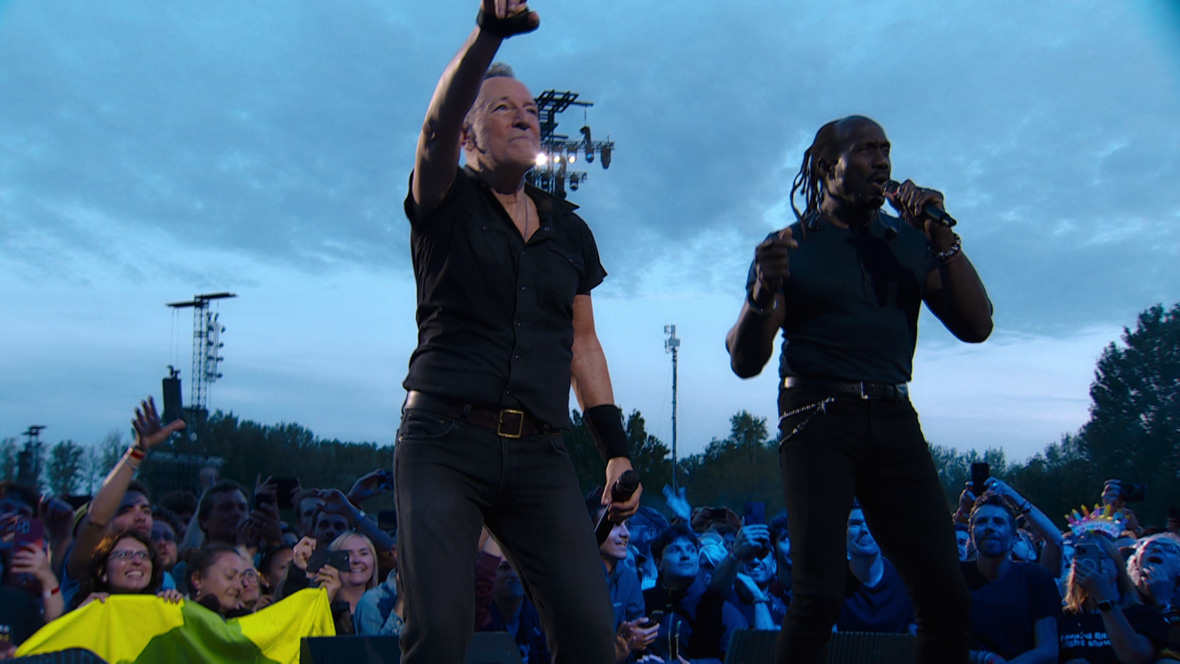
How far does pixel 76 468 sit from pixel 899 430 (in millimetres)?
52437

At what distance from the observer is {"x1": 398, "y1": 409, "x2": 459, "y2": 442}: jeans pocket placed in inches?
89.3

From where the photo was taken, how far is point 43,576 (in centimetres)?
500

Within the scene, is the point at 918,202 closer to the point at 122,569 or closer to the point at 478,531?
the point at 478,531

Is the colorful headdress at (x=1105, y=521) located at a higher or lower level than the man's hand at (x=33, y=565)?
lower

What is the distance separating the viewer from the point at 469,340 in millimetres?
2344

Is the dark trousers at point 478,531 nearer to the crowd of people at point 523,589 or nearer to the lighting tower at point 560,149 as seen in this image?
the crowd of people at point 523,589

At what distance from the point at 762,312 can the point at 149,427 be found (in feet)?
13.7

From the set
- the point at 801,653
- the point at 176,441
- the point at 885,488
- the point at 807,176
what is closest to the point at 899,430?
the point at 885,488

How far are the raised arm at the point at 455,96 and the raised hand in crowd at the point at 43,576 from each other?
3.96 metres

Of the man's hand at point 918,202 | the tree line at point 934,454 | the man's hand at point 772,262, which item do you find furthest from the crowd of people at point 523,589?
the tree line at point 934,454

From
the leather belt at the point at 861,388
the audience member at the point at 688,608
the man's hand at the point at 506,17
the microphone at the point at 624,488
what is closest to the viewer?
the man's hand at the point at 506,17

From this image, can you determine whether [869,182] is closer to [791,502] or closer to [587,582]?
[791,502]

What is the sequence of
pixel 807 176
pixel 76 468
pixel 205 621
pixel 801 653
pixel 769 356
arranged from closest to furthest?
1. pixel 801 653
2. pixel 769 356
3. pixel 807 176
4. pixel 205 621
5. pixel 76 468

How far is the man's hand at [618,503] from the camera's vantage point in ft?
8.39
